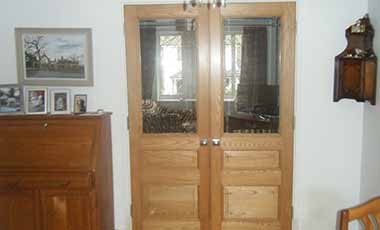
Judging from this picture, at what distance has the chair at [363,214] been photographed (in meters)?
1.55

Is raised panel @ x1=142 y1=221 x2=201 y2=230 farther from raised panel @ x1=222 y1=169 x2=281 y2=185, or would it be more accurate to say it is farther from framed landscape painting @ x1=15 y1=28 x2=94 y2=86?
framed landscape painting @ x1=15 y1=28 x2=94 y2=86

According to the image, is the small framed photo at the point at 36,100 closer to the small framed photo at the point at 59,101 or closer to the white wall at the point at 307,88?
the small framed photo at the point at 59,101

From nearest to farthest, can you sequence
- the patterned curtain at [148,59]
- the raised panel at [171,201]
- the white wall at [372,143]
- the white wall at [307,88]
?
the white wall at [372,143] < the white wall at [307,88] < the patterned curtain at [148,59] < the raised panel at [171,201]

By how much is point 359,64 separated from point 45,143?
2.33 meters

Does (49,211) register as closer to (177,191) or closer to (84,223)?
(84,223)

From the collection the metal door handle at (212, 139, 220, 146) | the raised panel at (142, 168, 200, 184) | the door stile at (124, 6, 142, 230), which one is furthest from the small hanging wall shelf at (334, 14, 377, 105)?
the door stile at (124, 6, 142, 230)

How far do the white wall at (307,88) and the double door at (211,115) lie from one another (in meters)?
0.10

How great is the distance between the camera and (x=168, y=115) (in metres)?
3.01

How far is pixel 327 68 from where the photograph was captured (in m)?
2.87

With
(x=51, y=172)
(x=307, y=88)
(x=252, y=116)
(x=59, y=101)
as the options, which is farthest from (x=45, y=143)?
(x=307, y=88)

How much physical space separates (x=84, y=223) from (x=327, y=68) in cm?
215

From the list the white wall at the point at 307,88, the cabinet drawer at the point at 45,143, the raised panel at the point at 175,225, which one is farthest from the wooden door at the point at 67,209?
the raised panel at the point at 175,225

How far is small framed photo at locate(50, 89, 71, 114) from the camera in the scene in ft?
9.61

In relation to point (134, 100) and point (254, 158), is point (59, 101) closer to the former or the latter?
point (134, 100)
